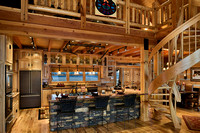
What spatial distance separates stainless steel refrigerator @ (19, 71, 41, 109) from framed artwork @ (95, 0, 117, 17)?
4693 millimetres

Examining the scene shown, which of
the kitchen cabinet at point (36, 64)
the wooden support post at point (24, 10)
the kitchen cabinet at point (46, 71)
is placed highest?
the wooden support post at point (24, 10)

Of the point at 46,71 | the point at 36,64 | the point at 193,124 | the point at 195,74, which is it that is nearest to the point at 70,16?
the point at 36,64

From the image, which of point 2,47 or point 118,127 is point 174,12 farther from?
point 2,47

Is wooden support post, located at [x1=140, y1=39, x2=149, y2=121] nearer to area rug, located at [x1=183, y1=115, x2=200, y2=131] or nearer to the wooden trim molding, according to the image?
the wooden trim molding

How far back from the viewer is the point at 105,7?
4961mm

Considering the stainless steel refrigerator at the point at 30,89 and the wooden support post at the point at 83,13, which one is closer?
the wooden support post at the point at 83,13

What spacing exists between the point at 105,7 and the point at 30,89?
5481 mm

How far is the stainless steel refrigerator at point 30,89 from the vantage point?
23.9 ft

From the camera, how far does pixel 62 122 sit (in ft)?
15.1

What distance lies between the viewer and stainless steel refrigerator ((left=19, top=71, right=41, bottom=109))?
7299mm

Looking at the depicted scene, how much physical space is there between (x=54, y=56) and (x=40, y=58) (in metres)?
0.93

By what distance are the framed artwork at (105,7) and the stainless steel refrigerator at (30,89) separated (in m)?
4.69

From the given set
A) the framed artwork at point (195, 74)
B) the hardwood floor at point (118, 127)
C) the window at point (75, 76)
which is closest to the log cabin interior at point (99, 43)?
the hardwood floor at point (118, 127)

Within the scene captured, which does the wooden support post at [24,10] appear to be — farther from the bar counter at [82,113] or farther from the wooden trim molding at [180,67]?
the wooden trim molding at [180,67]
